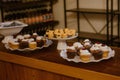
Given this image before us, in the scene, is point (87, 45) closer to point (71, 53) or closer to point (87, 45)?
point (87, 45)

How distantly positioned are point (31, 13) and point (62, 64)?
2121 millimetres

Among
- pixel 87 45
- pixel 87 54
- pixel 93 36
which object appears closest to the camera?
pixel 87 54

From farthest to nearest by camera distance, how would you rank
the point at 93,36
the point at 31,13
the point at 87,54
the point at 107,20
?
the point at 31,13 < the point at 93,36 < the point at 107,20 < the point at 87,54

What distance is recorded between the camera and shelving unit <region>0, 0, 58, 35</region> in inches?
124

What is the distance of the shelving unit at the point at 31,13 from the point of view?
3160 millimetres

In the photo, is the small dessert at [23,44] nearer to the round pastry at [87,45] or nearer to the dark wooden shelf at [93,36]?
the round pastry at [87,45]

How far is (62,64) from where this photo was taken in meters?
1.45

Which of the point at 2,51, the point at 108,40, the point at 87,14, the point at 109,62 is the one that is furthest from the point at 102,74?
the point at 87,14

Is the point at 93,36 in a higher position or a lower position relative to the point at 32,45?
lower

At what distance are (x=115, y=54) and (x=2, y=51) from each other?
872 millimetres

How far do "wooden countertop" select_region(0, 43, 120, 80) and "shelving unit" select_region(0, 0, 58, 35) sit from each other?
1414 millimetres

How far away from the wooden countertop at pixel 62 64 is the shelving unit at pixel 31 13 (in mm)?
1414

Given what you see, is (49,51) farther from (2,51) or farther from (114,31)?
(114,31)

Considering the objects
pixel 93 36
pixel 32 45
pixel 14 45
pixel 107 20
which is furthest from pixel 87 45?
pixel 93 36
